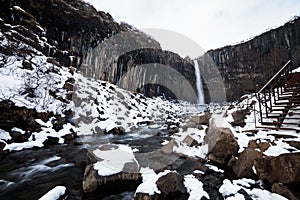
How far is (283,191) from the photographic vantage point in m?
3.54

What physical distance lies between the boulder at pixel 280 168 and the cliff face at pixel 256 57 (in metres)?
19.0

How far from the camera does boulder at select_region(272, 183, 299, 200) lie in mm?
3400

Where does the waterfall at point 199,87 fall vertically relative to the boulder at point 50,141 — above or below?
above

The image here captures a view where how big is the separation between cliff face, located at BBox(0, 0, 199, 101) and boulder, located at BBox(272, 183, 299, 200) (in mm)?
17859

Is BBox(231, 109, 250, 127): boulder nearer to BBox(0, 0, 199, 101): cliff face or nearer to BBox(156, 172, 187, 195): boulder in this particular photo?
BBox(156, 172, 187, 195): boulder

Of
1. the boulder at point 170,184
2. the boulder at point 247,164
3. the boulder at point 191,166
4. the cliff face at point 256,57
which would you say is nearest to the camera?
the boulder at point 170,184

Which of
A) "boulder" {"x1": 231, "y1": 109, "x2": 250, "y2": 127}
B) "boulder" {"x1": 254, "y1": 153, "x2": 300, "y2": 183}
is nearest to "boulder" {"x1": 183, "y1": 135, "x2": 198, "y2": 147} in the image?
"boulder" {"x1": 231, "y1": 109, "x2": 250, "y2": 127}

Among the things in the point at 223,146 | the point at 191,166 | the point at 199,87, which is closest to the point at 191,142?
the point at 191,166

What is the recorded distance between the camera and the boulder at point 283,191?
3.40 metres

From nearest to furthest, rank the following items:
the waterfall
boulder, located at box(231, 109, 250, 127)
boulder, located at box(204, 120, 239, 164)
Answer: boulder, located at box(204, 120, 239, 164) → boulder, located at box(231, 109, 250, 127) → the waterfall

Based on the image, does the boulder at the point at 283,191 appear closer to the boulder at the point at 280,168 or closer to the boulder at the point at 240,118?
the boulder at the point at 280,168

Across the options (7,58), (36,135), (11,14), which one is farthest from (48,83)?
(11,14)

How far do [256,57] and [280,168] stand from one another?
32620 mm

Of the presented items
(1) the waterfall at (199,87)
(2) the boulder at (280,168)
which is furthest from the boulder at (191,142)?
(1) the waterfall at (199,87)
